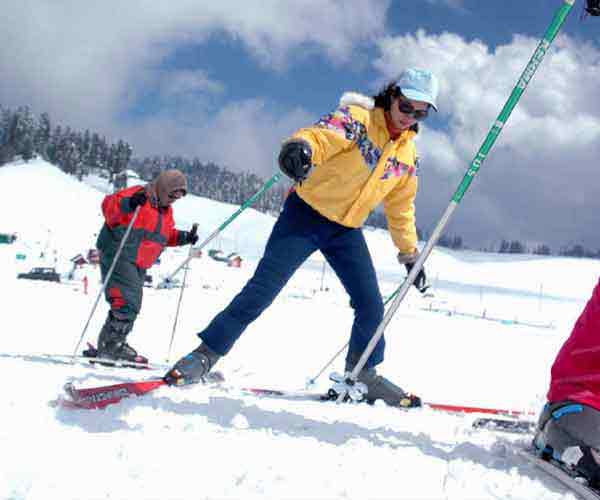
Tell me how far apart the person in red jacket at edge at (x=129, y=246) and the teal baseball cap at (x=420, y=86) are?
2603 mm

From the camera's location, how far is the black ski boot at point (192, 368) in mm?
2674

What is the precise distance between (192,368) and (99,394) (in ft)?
1.73

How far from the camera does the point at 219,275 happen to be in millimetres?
34938

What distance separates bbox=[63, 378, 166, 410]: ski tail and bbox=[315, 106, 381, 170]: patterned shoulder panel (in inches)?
63.6

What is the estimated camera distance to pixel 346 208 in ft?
9.80

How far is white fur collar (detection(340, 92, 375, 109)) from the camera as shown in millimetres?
2965

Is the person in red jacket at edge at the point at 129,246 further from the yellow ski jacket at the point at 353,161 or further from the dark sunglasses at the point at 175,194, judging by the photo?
the yellow ski jacket at the point at 353,161

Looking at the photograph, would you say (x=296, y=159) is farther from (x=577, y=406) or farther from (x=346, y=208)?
(x=577, y=406)

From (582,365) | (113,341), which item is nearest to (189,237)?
(113,341)

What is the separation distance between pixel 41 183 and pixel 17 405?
8283 cm

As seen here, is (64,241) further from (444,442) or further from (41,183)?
(444,442)

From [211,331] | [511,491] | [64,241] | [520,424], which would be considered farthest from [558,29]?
[64,241]

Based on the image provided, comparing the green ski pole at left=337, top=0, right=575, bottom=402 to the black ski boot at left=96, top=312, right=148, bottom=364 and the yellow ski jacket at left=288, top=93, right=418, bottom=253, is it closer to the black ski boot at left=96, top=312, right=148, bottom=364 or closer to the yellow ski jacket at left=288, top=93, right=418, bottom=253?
the yellow ski jacket at left=288, top=93, right=418, bottom=253

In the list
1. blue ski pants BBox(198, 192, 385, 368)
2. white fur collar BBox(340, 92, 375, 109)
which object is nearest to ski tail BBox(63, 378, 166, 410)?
blue ski pants BBox(198, 192, 385, 368)
